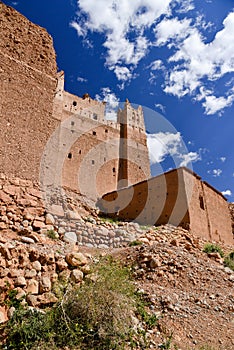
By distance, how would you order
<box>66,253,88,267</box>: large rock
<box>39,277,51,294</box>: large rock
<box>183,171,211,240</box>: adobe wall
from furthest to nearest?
<box>183,171,211,240</box>: adobe wall < <box>66,253,88,267</box>: large rock < <box>39,277,51,294</box>: large rock

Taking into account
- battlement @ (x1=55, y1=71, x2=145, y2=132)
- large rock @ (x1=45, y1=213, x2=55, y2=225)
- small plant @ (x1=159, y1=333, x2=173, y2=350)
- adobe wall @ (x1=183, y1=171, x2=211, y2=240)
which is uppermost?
battlement @ (x1=55, y1=71, x2=145, y2=132)

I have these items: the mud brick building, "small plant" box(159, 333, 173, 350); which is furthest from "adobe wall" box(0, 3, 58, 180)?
"small plant" box(159, 333, 173, 350)

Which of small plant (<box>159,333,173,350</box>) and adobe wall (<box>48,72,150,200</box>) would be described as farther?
adobe wall (<box>48,72,150,200</box>)

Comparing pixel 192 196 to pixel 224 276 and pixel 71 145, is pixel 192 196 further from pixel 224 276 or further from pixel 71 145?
pixel 71 145

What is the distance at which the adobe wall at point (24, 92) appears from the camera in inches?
294

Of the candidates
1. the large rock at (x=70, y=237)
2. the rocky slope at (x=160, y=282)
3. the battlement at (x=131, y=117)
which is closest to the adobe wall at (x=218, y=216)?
the rocky slope at (x=160, y=282)

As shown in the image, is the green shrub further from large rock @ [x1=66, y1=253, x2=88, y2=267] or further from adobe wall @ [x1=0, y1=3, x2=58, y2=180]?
adobe wall @ [x1=0, y1=3, x2=58, y2=180]

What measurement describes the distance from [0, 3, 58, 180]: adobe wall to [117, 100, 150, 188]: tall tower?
15787 mm

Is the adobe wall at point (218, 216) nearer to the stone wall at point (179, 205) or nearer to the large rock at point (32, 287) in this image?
the stone wall at point (179, 205)

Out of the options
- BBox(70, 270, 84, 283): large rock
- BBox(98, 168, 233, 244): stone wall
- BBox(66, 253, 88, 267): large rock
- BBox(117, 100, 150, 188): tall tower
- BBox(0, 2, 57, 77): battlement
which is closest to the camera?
BBox(70, 270, 84, 283): large rock

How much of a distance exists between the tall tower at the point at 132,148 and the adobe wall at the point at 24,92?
15787 millimetres

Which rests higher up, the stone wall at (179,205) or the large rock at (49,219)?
the stone wall at (179,205)

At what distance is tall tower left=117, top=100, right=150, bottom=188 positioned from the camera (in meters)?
25.0

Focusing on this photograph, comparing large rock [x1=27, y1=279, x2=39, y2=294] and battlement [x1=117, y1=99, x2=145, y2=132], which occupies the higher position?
battlement [x1=117, y1=99, x2=145, y2=132]
